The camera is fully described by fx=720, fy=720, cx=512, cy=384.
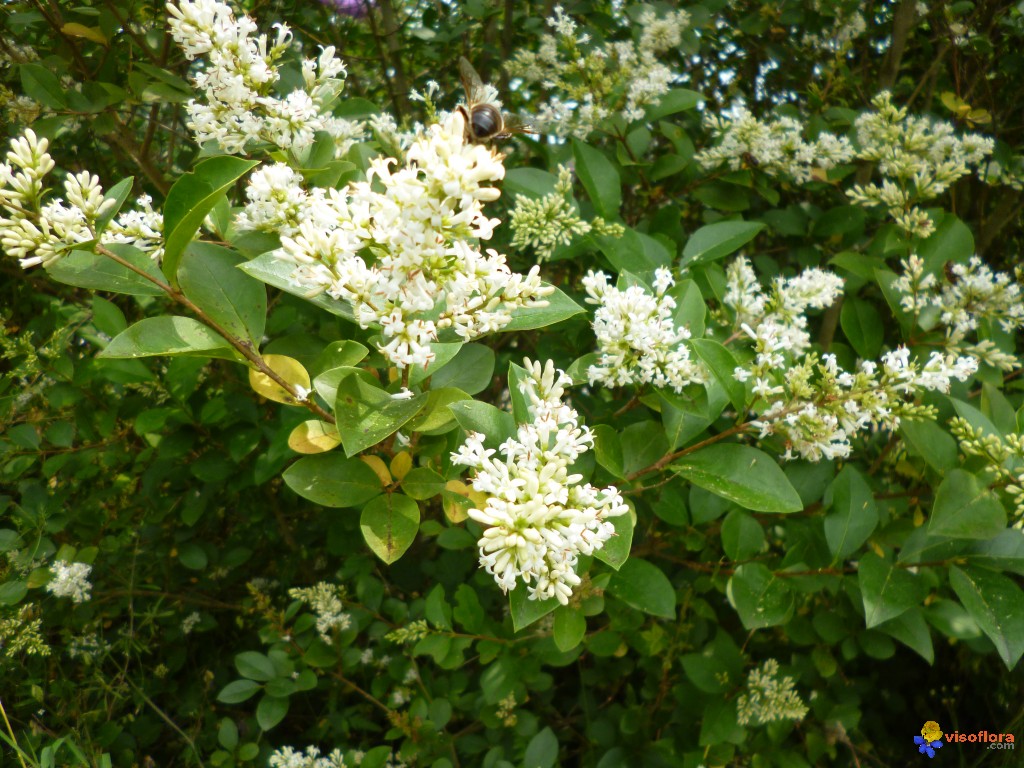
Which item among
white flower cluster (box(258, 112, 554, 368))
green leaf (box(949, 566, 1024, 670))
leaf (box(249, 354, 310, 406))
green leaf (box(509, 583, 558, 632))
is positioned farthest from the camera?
green leaf (box(949, 566, 1024, 670))

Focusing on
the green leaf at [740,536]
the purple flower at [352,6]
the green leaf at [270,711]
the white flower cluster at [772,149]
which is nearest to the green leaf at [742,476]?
the green leaf at [740,536]

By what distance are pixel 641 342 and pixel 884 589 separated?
2.93 ft

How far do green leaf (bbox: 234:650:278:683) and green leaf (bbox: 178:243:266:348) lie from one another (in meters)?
1.32

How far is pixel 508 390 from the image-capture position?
2295mm

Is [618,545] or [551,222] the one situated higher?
[551,222]

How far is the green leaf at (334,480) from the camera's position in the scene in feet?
4.31

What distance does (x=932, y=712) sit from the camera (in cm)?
296

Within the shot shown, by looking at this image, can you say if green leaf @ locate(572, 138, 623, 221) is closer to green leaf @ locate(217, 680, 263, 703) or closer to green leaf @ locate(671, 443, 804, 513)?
green leaf @ locate(671, 443, 804, 513)

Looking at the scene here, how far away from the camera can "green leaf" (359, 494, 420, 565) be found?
128 centimetres

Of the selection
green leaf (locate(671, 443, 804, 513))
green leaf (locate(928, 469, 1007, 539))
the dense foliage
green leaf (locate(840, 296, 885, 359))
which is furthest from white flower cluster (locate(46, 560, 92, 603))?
green leaf (locate(840, 296, 885, 359))

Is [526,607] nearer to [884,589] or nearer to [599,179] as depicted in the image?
[884,589]

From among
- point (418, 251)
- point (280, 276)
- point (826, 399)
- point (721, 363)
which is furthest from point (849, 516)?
point (280, 276)

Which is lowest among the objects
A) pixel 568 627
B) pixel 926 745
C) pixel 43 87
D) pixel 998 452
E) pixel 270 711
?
pixel 926 745

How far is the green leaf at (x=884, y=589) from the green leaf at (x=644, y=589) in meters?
0.44
